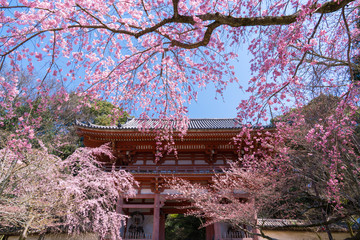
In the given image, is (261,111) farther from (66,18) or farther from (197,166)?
(197,166)

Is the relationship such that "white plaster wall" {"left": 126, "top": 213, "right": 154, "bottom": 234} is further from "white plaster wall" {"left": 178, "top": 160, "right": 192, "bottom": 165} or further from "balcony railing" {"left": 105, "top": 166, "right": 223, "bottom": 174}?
"white plaster wall" {"left": 178, "top": 160, "right": 192, "bottom": 165}

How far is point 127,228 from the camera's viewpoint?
865 cm

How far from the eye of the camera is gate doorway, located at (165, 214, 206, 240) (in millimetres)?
14008

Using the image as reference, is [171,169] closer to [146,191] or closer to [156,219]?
[146,191]

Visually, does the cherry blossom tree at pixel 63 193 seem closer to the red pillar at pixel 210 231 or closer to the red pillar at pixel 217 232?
the red pillar at pixel 217 232

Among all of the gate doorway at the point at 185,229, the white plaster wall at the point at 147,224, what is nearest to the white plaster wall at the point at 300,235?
the white plaster wall at the point at 147,224

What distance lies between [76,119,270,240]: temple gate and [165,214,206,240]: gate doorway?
5.21 m

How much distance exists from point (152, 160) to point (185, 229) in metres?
7.81

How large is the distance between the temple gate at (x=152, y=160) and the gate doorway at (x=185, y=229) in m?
5.21

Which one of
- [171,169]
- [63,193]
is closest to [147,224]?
[171,169]

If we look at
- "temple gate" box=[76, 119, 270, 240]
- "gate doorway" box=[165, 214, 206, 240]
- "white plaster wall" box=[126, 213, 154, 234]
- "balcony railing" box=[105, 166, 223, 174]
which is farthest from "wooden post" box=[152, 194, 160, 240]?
"gate doorway" box=[165, 214, 206, 240]

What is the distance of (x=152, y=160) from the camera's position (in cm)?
896

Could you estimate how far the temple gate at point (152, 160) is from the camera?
7961 mm

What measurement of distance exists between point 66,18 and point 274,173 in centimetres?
631
